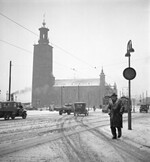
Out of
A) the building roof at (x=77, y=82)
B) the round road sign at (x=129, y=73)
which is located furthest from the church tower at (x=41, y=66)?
the round road sign at (x=129, y=73)

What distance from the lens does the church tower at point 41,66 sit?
386ft

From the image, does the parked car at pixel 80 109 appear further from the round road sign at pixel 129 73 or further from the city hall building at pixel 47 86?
the city hall building at pixel 47 86

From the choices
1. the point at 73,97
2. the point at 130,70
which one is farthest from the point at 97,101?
the point at 130,70

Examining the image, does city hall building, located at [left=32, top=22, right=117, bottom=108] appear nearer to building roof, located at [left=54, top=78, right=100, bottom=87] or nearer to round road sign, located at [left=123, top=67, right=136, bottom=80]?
building roof, located at [left=54, top=78, right=100, bottom=87]

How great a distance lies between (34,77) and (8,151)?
4558 inches

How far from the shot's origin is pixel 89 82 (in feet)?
430

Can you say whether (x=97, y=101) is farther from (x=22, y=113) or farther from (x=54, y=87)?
(x=22, y=113)

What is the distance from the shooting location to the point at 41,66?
11956 centimetres

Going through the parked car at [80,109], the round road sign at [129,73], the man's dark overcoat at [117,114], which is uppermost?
the round road sign at [129,73]

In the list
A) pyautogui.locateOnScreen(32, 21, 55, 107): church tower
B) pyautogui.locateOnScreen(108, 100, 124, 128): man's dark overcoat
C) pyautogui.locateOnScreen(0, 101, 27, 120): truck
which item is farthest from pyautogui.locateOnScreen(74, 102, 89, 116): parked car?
pyautogui.locateOnScreen(32, 21, 55, 107): church tower

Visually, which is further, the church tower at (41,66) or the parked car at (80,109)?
the church tower at (41,66)

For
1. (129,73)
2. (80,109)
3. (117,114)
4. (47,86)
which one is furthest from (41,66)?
(117,114)

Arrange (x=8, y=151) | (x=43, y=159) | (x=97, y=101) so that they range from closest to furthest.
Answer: (x=43, y=159), (x=8, y=151), (x=97, y=101)

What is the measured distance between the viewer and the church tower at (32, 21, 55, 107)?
118 m
